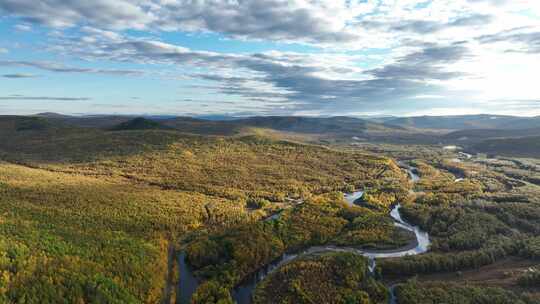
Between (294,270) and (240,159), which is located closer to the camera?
(294,270)

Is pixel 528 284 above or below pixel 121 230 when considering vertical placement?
below

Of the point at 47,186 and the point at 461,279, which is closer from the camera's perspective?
the point at 461,279

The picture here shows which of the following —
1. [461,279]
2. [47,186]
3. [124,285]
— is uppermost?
[47,186]

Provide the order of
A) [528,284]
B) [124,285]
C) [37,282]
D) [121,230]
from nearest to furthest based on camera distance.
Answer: [37,282]
[124,285]
[528,284]
[121,230]

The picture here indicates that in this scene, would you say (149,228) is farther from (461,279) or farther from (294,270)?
(461,279)

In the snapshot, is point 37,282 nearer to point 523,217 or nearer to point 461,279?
point 461,279

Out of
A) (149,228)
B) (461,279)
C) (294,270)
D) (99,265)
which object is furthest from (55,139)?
(461,279)

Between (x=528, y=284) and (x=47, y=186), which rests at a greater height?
(x=47, y=186)

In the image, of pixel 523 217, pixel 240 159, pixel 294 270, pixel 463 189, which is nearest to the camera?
pixel 294 270

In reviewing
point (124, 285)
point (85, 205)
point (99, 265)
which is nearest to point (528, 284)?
point (124, 285)
